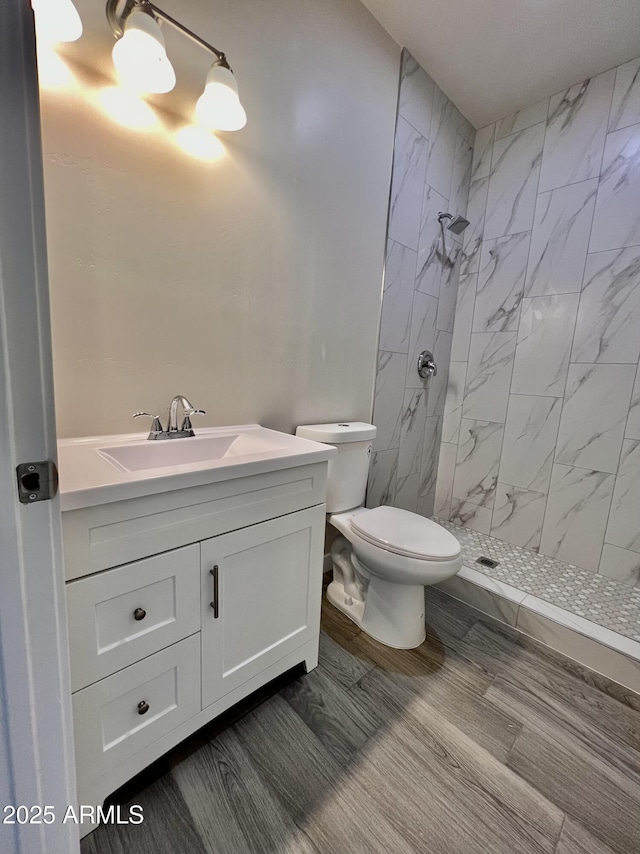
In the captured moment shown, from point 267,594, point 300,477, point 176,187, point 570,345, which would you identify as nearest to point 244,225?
point 176,187

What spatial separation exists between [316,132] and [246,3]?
407 mm

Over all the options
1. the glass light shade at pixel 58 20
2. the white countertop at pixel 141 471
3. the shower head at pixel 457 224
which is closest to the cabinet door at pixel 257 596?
the white countertop at pixel 141 471

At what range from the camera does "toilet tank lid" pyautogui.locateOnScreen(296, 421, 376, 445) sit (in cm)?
144

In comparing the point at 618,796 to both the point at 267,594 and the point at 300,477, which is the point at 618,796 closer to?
the point at 267,594

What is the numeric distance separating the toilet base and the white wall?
79cm

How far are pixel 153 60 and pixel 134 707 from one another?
5.17 ft

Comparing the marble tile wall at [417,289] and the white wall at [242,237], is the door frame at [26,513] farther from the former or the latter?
the marble tile wall at [417,289]

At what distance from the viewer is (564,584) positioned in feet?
5.73

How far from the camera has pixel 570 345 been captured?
1.90 m

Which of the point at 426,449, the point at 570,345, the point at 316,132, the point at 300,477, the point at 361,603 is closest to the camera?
the point at 300,477

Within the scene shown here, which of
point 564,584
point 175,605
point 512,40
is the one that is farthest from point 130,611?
point 512,40

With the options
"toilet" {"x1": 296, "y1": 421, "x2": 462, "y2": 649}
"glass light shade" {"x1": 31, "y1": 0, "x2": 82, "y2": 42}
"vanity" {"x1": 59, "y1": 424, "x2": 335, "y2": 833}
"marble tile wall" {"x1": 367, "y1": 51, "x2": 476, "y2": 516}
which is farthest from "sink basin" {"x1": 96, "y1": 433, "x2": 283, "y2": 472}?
"glass light shade" {"x1": 31, "y1": 0, "x2": 82, "y2": 42}

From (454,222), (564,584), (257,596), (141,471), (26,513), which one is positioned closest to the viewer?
(26,513)

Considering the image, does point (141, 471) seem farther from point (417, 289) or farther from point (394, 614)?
point (417, 289)
